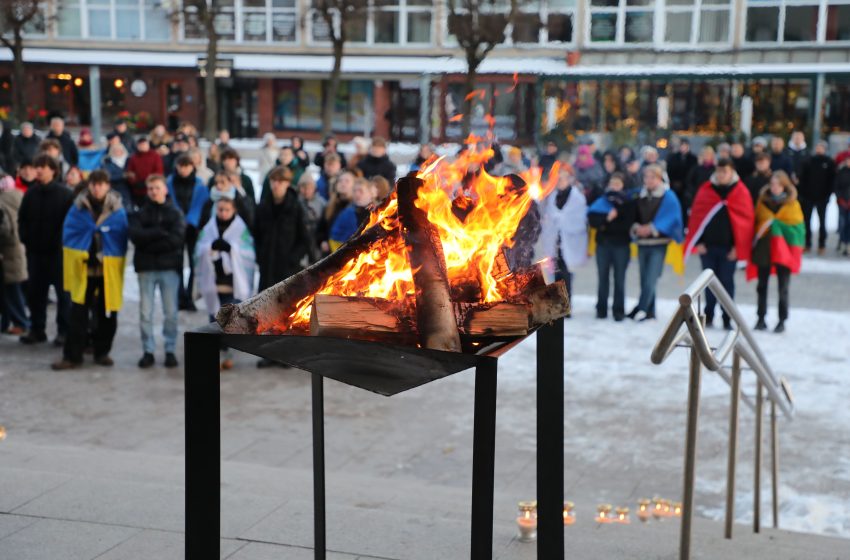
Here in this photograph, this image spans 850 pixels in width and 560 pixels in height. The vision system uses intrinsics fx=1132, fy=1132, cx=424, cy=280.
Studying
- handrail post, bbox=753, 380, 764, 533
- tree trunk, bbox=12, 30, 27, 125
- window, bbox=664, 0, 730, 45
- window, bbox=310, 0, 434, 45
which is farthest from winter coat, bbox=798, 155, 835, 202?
window, bbox=310, 0, 434, 45

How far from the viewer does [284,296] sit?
365 cm

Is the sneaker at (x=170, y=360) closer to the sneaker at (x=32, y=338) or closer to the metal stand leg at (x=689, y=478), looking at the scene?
the sneaker at (x=32, y=338)

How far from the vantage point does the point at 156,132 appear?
18.1 m

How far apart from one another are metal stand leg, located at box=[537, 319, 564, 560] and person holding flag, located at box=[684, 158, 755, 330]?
8.73 meters

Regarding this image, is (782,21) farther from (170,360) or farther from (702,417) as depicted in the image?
(170,360)

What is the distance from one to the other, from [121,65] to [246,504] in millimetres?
40759

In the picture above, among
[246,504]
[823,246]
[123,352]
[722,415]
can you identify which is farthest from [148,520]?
[823,246]

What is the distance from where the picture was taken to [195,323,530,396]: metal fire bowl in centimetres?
332

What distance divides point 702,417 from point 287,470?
347 centimetres

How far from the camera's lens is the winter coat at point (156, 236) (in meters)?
9.99

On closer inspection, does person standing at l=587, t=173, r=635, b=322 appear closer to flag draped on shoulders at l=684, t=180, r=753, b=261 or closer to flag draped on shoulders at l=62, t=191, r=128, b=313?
flag draped on shoulders at l=684, t=180, r=753, b=261

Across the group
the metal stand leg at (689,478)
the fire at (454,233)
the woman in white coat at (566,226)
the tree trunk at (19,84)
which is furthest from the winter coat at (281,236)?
the tree trunk at (19,84)

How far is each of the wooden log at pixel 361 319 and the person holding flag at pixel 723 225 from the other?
29.6 feet

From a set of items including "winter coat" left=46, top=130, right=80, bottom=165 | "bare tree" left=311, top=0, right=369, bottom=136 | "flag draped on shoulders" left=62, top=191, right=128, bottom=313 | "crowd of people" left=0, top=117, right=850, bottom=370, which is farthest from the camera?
"bare tree" left=311, top=0, right=369, bottom=136
